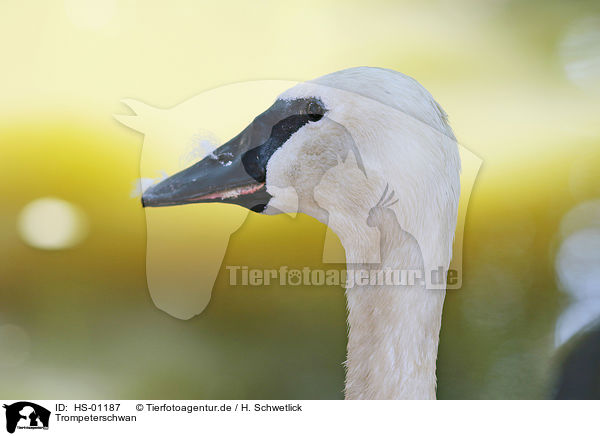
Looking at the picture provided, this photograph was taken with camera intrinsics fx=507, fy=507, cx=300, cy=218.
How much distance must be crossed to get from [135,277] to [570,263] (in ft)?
3.40

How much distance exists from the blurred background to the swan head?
0.21 meters

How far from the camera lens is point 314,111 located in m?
0.86

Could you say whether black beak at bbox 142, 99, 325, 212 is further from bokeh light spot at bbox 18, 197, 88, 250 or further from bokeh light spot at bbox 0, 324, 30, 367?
bokeh light spot at bbox 0, 324, 30, 367

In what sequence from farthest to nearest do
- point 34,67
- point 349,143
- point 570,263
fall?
point 570,263 → point 34,67 → point 349,143

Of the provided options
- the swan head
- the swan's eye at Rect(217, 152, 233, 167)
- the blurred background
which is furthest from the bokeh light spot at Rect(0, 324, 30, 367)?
the swan's eye at Rect(217, 152, 233, 167)

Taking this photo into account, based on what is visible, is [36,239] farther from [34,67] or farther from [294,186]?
[294,186]

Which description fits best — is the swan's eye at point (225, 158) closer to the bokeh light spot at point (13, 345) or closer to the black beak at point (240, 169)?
the black beak at point (240, 169)

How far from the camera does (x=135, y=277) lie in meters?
1.17

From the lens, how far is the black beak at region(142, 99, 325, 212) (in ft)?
2.89

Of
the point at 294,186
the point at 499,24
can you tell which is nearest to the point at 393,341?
the point at 294,186
